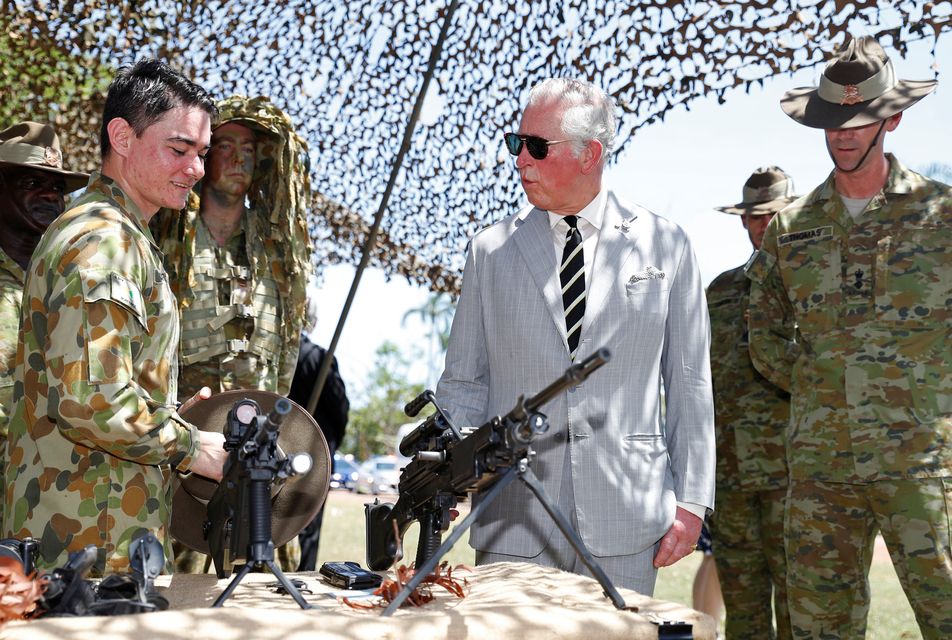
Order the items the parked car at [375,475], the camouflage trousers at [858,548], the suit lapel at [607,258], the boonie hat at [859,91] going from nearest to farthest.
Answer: the suit lapel at [607,258]
the camouflage trousers at [858,548]
the boonie hat at [859,91]
the parked car at [375,475]

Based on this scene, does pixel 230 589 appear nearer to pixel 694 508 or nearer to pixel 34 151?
pixel 694 508

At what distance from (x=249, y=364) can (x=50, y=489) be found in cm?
208

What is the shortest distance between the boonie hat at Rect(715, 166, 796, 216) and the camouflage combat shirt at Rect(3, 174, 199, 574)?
3.95 metres

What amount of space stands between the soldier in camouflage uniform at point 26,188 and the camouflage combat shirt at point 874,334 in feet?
10.9

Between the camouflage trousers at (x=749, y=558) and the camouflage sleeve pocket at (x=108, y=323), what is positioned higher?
the camouflage sleeve pocket at (x=108, y=323)

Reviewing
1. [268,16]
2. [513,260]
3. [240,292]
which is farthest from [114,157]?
[268,16]

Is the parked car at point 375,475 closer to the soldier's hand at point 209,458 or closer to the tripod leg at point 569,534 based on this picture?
the soldier's hand at point 209,458

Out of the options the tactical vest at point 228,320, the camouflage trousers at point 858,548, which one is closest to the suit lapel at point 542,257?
the camouflage trousers at point 858,548

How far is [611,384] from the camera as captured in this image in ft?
10.5

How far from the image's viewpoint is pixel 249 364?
186 inches

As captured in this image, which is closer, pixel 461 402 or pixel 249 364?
pixel 461 402

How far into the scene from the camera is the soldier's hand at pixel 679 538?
3143mm

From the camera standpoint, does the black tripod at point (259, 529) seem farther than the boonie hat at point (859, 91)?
No

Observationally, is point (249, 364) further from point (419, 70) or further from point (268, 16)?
point (268, 16)
